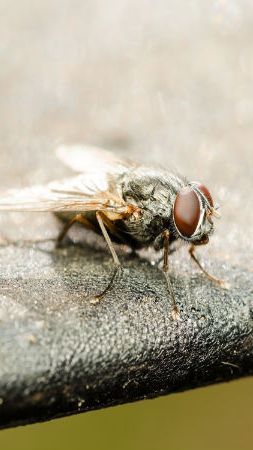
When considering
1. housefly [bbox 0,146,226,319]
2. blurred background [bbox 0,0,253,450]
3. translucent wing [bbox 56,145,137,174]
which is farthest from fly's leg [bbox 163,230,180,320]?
blurred background [bbox 0,0,253,450]

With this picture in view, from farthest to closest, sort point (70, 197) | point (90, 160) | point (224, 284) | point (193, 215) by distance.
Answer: point (90, 160) → point (70, 197) → point (193, 215) → point (224, 284)

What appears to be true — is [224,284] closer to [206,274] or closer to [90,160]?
[206,274]

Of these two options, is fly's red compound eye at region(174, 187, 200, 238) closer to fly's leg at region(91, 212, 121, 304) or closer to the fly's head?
the fly's head

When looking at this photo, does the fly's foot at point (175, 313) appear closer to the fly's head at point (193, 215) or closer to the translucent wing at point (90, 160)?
the fly's head at point (193, 215)

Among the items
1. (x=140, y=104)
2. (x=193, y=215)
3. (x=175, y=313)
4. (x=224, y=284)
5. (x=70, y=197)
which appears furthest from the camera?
(x=140, y=104)

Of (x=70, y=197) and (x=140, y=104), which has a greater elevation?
(x=140, y=104)

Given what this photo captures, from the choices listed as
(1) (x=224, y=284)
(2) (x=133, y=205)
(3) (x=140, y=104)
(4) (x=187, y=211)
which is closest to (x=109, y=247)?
(2) (x=133, y=205)

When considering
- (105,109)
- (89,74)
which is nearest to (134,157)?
(105,109)
